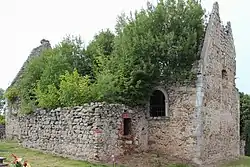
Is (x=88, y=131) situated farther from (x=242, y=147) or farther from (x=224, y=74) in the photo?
(x=242, y=147)

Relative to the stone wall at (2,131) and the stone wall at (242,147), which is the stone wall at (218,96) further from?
the stone wall at (2,131)

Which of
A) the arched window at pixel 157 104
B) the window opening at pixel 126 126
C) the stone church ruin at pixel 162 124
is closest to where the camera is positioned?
the stone church ruin at pixel 162 124

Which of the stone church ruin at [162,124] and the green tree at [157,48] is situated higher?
the green tree at [157,48]

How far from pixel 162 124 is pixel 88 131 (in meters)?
4.21

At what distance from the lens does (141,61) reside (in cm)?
1738

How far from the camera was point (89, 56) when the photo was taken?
20.6m

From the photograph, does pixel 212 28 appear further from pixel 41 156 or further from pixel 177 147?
pixel 41 156

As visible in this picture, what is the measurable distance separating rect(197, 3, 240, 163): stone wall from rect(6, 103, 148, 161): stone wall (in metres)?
2.87

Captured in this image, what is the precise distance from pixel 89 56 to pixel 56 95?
361 centimetres

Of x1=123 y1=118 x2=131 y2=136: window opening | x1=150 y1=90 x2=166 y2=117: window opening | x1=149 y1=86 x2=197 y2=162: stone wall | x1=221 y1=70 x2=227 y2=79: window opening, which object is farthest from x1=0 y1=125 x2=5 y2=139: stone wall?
x1=221 y1=70 x2=227 y2=79: window opening

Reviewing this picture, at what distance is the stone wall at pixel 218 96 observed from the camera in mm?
17703

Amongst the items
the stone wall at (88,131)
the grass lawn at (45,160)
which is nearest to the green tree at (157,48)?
the stone wall at (88,131)

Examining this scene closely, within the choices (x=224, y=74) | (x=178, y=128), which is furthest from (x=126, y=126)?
(x=224, y=74)

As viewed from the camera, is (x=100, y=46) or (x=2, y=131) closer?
(x=100, y=46)
